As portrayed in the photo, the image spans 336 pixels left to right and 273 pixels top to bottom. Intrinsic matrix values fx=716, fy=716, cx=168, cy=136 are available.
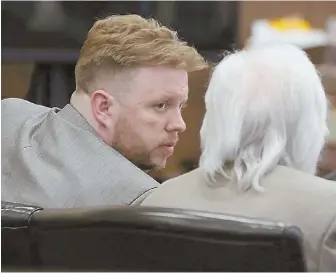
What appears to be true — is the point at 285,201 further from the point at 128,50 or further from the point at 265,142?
the point at 128,50

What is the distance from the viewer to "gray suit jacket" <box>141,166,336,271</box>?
1.27 meters

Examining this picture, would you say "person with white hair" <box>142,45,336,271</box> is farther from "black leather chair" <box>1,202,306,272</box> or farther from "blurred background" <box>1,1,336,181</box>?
"blurred background" <box>1,1,336,181</box>

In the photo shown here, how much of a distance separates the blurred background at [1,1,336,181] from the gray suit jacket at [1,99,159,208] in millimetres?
189

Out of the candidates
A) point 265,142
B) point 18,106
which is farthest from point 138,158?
point 265,142

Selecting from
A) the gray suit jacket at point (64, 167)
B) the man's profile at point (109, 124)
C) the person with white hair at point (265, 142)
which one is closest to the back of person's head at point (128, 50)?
the man's profile at point (109, 124)

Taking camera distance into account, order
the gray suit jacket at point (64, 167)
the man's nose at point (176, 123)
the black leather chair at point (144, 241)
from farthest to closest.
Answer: the man's nose at point (176, 123)
the gray suit jacket at point (64, 167)
the black leather chair at point (144, 241)

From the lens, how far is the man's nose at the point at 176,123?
1823mm

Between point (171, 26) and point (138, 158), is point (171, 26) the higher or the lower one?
the higher one

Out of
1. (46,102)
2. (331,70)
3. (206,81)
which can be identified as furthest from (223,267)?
(331,70)

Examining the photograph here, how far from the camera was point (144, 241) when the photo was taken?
119 centimetres

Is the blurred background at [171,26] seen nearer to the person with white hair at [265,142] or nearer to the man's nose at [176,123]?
the man's nose at [176,123]

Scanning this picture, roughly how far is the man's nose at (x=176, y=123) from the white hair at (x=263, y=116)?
40 centimetres

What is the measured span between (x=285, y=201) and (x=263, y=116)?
0.54 ft

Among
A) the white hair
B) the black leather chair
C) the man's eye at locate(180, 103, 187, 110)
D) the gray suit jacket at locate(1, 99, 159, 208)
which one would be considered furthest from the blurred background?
the black leather chair
